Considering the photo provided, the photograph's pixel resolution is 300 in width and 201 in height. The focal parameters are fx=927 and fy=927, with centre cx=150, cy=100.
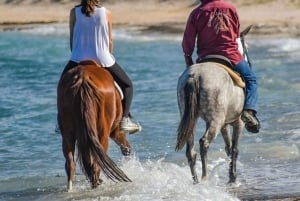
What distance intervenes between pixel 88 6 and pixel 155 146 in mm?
4276

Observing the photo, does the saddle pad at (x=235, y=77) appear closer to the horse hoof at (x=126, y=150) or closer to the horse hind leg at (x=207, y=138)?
the horse hind leg at (x=207, y=138)

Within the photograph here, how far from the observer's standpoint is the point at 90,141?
8828 mm

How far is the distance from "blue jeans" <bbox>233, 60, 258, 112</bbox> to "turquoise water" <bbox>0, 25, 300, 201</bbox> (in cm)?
79

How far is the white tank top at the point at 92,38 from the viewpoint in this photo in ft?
31.3

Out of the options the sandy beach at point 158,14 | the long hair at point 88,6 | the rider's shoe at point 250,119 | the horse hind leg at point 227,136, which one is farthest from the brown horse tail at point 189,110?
the sandy beach at point 158,14

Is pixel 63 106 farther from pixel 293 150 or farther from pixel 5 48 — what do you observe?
pixel 5 48

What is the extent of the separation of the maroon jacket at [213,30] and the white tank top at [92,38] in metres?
0.85

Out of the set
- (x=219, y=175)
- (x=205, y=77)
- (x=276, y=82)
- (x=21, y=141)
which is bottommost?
(x=276, y=82)

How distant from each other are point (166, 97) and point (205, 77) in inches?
424

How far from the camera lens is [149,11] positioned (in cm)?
5897

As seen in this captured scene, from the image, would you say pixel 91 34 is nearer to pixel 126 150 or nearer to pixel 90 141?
pixel 90 141

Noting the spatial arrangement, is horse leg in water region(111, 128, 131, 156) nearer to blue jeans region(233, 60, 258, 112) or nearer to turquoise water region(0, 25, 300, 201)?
turquoise water region(0, 25, 300, 201)

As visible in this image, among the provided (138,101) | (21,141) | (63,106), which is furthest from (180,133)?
(138,101)

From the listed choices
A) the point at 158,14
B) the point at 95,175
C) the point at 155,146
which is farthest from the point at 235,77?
the point at 158,14
